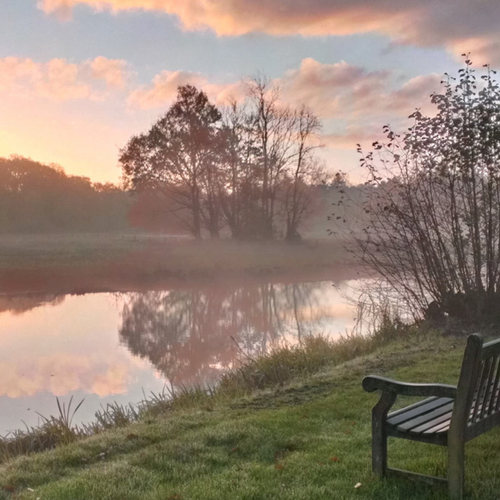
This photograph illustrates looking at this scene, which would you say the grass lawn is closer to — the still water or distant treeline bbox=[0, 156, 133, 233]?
the still water

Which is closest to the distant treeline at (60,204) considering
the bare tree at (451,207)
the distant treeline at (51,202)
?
the distant treeline at (51,202)

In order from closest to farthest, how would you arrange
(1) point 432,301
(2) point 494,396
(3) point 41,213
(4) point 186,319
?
(2) point 494,396, (1) point 432,301, (4) point 186,319, (3) point 41,213

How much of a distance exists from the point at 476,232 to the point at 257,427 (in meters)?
7.57

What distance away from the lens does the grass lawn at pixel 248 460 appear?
4090mm

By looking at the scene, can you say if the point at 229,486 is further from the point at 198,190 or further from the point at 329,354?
the point at 198,190

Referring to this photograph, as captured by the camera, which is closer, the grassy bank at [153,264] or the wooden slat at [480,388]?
the wooden slat at [480,388]

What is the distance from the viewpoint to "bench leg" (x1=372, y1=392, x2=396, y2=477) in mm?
4023

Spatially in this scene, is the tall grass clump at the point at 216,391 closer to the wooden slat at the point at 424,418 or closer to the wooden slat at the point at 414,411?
the wooden slat at the point at 414,411

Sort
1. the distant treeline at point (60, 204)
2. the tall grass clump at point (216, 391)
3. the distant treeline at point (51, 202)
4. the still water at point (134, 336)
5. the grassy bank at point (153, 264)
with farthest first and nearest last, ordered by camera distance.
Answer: the distant treeline at point (51, 202), the distant treeline at point (60, 204), the grassy bank at point (153, 264), the still water at point (134, 336), the tall grass clump at point (216, 391)

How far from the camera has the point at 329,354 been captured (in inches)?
413

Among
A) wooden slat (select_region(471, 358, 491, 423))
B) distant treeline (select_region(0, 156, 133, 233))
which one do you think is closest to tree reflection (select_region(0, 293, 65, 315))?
wooden slat (select_region(471, 358, 491, 423))

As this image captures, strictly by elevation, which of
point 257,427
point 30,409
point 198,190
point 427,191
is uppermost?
point 198,190

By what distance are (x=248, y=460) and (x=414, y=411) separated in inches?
57.9

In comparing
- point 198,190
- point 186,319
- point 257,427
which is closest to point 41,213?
point 198,190
